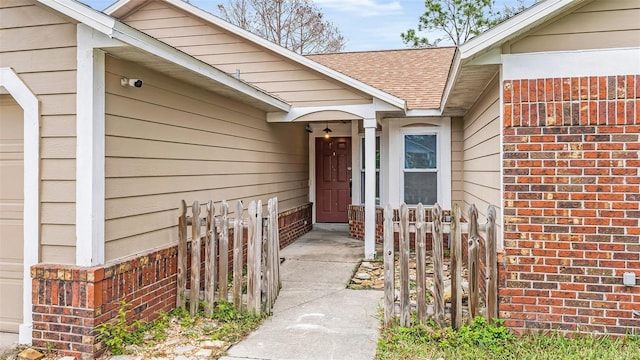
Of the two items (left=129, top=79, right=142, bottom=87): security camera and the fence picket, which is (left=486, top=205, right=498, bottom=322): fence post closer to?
the fence picket

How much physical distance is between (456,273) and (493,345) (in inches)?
26.9

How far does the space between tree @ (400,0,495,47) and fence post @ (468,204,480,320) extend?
18.3m

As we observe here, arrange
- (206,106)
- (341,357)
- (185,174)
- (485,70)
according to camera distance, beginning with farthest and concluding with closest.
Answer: (206,106), (185,174), (485,70), (341,357)

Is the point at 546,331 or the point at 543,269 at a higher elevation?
the point at 543,269

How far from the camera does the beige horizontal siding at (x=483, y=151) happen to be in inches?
177

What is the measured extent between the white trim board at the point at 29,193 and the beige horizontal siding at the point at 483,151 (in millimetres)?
4266

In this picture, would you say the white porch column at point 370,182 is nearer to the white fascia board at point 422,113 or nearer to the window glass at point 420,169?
the white fascia board at point 422,113

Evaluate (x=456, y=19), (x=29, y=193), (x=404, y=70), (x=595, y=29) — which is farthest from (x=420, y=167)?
(x=456, y=19)

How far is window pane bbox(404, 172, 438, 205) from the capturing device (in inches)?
318

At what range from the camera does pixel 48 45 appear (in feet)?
11.9

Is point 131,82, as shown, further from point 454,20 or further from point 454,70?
point 454,20

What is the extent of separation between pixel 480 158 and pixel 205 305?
395cm

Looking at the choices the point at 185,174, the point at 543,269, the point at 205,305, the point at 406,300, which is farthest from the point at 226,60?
the point at 543,269

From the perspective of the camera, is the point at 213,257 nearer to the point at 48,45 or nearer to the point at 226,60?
the point at 48,45
